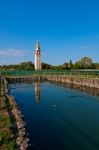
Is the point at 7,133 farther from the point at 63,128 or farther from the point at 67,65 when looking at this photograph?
the point at 67,65

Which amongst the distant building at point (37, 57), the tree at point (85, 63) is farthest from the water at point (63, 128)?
the tree at point (85, 63)

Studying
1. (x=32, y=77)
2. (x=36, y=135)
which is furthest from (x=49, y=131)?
(x=32, y=77)

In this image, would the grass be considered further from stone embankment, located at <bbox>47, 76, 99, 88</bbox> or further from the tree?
the tree

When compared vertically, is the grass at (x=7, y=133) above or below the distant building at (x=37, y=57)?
below

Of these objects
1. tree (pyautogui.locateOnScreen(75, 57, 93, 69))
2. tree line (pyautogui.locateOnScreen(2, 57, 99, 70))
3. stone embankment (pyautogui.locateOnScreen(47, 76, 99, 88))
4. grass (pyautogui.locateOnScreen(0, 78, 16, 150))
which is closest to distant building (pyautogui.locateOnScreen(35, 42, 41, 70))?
tree line (pyautogui.locateOnScreen(2, 57, 99, 70))

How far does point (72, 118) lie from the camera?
15.3 m

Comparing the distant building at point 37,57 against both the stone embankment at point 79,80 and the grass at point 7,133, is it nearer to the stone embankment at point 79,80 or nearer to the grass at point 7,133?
the stone embankment at point 79,80

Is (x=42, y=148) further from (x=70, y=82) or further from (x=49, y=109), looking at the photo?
(x=70, y=82)

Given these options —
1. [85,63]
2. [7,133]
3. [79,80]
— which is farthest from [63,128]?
[85,63]

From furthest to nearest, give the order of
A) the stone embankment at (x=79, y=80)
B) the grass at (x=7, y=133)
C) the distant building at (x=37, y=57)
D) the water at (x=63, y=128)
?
the distant building at (x=37, y=57)
the stone embankment at (x=79, y=80)
the water at (x=63, y=128)
the grass at (x=7, y=133)

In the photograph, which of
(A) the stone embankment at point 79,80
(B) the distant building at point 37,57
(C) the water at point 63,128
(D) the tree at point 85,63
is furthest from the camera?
(D) the tree at point 85,63

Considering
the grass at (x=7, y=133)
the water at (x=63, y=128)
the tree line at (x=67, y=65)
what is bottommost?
the water at (x=63, y=128)

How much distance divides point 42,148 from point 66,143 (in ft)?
4.23

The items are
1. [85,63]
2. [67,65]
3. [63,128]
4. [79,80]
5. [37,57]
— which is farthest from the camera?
[85,63]
